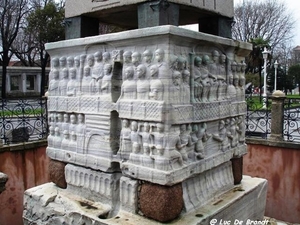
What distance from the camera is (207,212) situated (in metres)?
3.48

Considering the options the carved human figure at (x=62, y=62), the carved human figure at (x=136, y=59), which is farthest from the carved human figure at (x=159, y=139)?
the carved human figure at (x=62, y=62)

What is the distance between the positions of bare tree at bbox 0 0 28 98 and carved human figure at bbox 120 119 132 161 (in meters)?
27.7

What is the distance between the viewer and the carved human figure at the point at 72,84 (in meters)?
3.99

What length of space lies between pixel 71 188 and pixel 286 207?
16.6 feet

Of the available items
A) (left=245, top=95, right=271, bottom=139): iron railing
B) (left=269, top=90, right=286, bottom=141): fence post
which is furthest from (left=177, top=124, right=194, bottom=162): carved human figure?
(left=245, top=95, right=271, bottom=139): iron railing

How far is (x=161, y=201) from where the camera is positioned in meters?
3.20

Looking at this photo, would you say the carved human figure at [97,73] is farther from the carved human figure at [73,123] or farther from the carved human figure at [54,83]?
the carved human figure at [54,83]

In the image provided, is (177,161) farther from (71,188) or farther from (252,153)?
(252,153)

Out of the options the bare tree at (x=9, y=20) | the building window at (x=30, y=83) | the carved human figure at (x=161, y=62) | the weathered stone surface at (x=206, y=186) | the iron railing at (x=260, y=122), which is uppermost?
the bare tree at (x=9, y=20)

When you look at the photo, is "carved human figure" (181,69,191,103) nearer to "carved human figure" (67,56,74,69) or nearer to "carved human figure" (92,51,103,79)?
"carved human figure" (92,51,103,79)

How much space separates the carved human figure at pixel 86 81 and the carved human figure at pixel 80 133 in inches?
12.1

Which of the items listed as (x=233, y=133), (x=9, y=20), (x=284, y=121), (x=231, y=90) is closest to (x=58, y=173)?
(x=233, y=133)

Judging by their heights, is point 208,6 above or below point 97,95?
above

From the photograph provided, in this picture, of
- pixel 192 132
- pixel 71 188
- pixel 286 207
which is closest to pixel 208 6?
pixel 192 132
